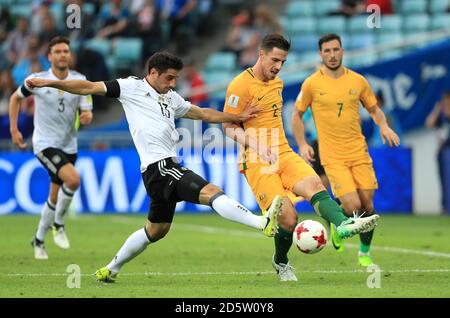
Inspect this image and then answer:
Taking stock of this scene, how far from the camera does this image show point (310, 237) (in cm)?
1045

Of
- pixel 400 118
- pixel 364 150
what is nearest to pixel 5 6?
pixel 400 118

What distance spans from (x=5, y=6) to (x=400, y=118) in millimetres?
10706


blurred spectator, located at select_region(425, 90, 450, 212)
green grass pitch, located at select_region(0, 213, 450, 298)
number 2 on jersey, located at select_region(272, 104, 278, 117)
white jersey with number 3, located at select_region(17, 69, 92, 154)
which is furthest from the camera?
blurred spectator, located at select_region(425, 90, 450, 212)

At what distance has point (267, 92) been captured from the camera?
11.3 meters

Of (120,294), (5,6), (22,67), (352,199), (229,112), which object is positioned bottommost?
(120,294)

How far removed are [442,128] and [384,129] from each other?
32.3 feet

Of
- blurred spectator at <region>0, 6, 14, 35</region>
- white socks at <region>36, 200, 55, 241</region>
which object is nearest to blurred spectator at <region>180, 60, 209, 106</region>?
blurred spectator at <region>0, 6, 14, 35</region>

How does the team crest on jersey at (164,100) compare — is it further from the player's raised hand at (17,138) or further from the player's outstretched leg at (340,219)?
the player's raised hand at (17,138)

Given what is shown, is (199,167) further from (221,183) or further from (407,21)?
(407,21)

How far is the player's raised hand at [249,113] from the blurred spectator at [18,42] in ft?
51.3

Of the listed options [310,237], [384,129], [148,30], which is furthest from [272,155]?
[148,30]

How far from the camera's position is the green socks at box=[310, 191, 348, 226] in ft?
35.8

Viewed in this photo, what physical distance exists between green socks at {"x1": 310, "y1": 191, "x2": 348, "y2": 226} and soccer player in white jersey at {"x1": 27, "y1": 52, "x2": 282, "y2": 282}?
102 centimetres

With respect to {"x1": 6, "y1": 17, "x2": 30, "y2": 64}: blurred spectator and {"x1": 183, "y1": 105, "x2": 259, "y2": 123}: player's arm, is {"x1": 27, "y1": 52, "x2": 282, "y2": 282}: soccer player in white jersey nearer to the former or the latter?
{"x1": 183, "y1": 105, "x2": 259, "y2": 123}: player's arm
